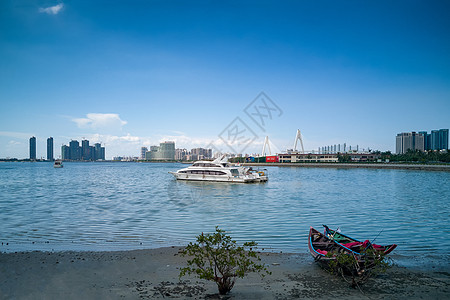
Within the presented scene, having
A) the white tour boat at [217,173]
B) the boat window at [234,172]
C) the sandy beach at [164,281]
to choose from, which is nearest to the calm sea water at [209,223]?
Answer: the sandy beach at [164,281]

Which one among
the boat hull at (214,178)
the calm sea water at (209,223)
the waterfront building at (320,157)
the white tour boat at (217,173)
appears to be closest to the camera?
the calm sea water at (209,223)

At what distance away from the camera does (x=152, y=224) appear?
15.2 metres

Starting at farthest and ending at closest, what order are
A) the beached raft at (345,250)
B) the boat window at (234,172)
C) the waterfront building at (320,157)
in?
the waterfront building at (320,157), the boat window at (234,172), the beached raft at (345,250)

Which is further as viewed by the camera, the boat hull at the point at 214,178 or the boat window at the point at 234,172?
the boat window at the point at 234,172

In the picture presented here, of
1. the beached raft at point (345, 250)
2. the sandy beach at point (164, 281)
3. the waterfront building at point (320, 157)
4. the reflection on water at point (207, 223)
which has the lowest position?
the reflection on water at point (207, 223)

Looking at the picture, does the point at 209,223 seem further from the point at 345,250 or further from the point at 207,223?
the point at 345,250

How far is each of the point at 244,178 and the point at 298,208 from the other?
21.7m

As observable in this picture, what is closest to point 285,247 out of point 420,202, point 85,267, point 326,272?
point 326,272

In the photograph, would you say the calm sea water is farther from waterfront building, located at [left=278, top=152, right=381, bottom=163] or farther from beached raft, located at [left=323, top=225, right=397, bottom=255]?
waterfront building, located at [left=278, top=152, right=381, bottom=163]

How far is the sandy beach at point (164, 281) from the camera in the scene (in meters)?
6.59

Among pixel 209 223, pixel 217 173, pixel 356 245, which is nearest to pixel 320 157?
pixel 217 173

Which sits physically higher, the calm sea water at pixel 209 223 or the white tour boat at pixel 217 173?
the white tour boat at pixel 217 173

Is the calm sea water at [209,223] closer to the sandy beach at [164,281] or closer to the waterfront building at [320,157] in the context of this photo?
the sandy beach at [164,281]

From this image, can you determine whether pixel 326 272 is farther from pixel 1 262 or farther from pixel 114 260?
pixel 1 262
